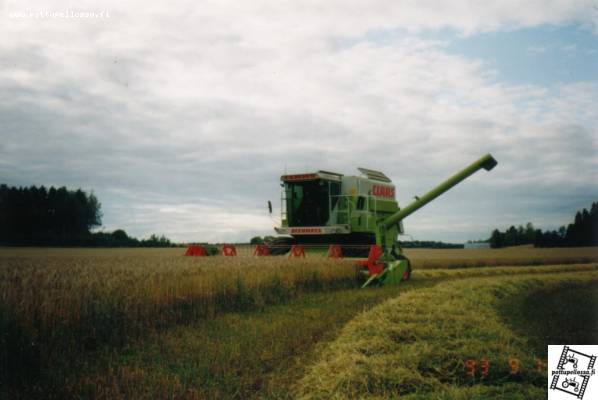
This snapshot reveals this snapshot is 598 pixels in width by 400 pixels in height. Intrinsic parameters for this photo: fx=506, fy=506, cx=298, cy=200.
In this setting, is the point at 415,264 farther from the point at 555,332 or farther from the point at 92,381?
the point at 92,381

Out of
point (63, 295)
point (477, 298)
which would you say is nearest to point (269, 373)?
point (63, 295)

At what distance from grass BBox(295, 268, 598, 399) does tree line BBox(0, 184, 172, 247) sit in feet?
78.2

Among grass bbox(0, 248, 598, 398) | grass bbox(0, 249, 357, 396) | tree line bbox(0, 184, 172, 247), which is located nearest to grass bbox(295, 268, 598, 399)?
grass bbox(0, 248, 598, 398)

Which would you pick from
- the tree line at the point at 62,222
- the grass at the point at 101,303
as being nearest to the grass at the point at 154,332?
the grass at the point at 101,303

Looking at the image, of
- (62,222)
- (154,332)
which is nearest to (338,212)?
(154,332)

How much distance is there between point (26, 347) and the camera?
4496 millimetres

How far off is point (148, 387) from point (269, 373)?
1.20 meters

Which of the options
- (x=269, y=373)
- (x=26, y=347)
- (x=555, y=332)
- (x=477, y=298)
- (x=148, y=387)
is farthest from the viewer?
(x=477, y=298)

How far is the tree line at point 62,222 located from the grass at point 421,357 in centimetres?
2385

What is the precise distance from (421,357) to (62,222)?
32.8 meters

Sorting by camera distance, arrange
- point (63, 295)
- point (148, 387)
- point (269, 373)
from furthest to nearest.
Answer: point (63, 295) < point (269, 373) < point (148, 387)

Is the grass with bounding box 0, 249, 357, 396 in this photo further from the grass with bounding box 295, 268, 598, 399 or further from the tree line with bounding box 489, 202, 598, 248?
the tree line with bounding box 489, 202, 598, 248

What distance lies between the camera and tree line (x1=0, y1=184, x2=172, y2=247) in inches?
1104

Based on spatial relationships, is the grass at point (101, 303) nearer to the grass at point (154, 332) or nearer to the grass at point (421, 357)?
the grass at point (154, 332)
